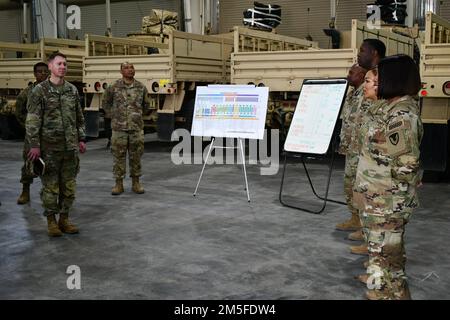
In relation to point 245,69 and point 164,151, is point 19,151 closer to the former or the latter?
point 164,151

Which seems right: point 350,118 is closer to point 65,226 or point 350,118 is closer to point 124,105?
point 65,226

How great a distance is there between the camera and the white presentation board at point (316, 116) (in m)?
5.16

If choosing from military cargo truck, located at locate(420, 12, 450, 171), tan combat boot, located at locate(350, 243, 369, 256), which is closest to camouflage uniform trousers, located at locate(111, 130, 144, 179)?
tan combat boot, located at locate(350, 243, 369, 256)

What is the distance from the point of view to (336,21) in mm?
13242

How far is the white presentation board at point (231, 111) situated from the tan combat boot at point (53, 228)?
7.22 ft

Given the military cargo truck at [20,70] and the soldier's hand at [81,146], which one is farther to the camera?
the military cargo truck at [20,70]

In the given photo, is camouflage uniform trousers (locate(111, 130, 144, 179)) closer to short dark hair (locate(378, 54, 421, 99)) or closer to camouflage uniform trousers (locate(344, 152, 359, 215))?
camouflage uniform trousers (locate(344, 152, 359, 215))

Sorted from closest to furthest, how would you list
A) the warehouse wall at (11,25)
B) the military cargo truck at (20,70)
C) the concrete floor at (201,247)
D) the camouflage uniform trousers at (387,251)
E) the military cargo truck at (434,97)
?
the camouflage uniform trousers at (387,251) → the concrete floor at (201,247) → the military cargo truck at (434,97) → the military cargo truck at (20,70) → the warehouse wall at (11,25)

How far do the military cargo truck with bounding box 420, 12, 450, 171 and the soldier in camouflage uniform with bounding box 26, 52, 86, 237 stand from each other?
411cm

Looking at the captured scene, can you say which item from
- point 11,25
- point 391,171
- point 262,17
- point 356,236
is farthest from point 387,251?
point 11,25

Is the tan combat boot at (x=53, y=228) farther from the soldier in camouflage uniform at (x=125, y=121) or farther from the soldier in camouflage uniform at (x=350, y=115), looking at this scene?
the soldier in camouflage uniform at (x=350, y=115)

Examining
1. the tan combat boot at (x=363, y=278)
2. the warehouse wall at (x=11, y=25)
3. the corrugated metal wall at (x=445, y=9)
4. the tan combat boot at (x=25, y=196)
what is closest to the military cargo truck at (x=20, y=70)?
the tan combat boot at (x=25, y=196)

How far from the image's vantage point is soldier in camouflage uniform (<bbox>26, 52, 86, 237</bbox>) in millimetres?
4391

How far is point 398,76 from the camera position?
9.14 feet
